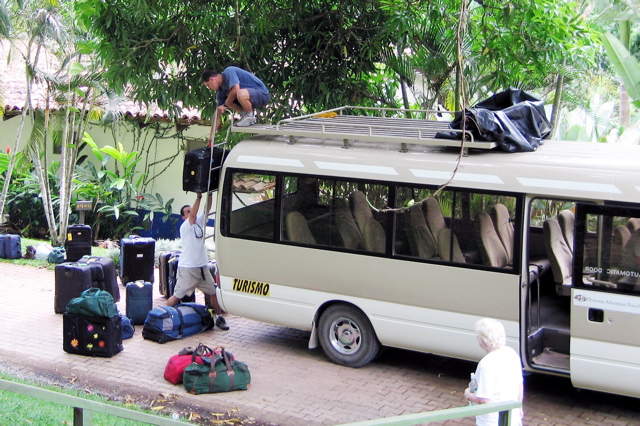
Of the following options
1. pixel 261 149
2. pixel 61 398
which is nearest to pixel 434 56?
pixel 261 149

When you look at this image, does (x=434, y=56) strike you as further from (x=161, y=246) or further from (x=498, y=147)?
(x=161, y=246)

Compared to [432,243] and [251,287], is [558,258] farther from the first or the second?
[251,287]

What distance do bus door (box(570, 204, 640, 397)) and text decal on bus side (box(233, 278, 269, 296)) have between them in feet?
11.4

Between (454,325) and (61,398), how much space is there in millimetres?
4669

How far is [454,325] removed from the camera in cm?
812

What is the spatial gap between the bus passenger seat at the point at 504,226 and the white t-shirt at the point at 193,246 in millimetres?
4079

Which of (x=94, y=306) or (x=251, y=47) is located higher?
(x=251, y=47)

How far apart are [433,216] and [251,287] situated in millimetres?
2382

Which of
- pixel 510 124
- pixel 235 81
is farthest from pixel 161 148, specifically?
pixel 510 124

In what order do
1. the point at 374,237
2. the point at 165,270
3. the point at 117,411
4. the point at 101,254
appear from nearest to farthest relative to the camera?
the point at 117,411 < the point at 374,237 < the point at 165,270 < the point at 101,254

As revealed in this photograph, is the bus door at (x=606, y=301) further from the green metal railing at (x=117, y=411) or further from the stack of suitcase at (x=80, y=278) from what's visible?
the stack of suitcase at (x=80, y=278)

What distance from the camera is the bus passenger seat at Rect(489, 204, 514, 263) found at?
780 cm

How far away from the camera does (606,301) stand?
23.8 ft

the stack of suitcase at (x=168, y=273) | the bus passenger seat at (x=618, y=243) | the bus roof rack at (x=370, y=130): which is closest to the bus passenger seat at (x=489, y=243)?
the bus roof rack at (x=370, y=130)
